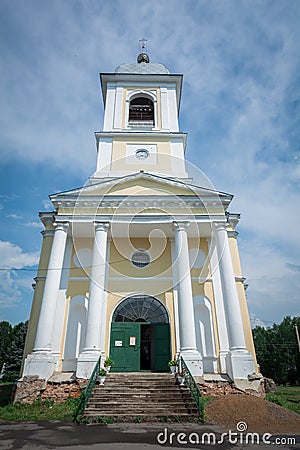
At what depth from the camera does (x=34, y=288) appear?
14586 millimetres

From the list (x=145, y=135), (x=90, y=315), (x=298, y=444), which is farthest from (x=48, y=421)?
(x=145, y=135)

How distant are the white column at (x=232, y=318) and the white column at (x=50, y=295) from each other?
691cm

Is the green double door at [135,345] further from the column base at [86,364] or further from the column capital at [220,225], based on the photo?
the column capital at [220,225]

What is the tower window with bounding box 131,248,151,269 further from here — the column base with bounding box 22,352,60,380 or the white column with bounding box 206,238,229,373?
the column base with bounding box 22,352,60,380

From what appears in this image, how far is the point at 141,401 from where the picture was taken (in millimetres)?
9188

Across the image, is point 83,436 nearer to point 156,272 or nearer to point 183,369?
point 183,369

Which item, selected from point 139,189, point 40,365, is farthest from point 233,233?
point 40,365

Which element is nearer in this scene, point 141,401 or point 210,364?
point 141,401

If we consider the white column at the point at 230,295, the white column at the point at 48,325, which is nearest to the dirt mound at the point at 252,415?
the white column at the point at 230,295

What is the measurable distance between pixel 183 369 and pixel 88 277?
6089 millimetres

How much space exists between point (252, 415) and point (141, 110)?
1976 cm

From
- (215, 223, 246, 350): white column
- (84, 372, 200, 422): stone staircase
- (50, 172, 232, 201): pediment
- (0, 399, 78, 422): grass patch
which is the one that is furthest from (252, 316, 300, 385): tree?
(0, 399, 78, 422): grass patch

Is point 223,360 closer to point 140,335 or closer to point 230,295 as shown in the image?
point 230,295

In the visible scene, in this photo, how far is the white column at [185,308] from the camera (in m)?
11.5
